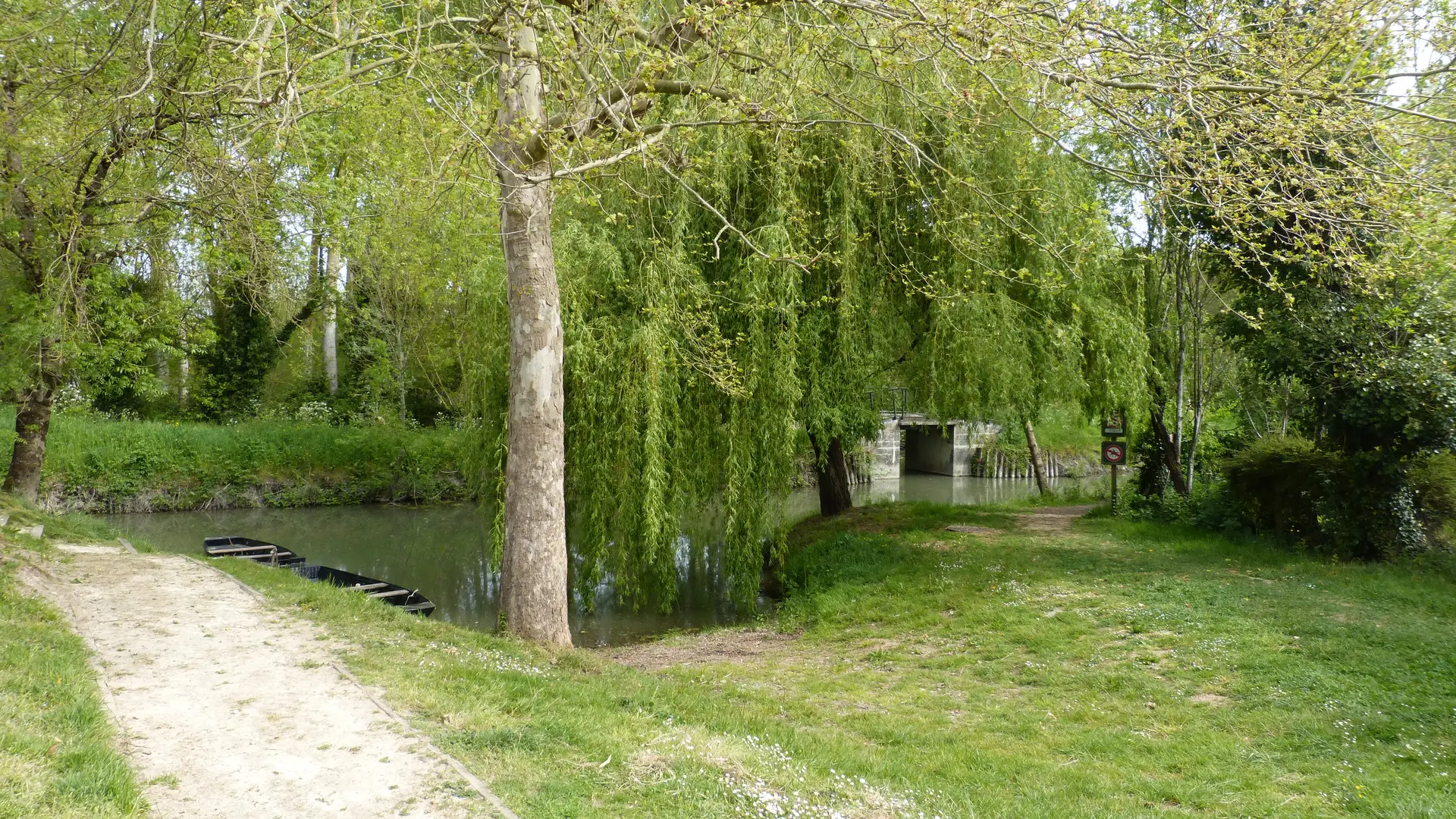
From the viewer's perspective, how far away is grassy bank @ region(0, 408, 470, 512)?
757 inches

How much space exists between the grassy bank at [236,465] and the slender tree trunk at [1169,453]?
519 inches

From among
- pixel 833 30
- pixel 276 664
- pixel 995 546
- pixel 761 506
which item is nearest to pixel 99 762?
pixel 276 664

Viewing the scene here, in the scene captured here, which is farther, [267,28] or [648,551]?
[648,551]

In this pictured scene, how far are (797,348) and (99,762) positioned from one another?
313 inches

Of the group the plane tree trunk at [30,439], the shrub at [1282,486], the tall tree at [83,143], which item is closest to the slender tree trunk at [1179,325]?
the shrub at [1282,486]

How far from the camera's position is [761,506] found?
10.3 m

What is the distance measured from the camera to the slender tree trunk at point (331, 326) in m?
23.7

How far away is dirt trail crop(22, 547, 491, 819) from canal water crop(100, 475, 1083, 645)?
183 inches

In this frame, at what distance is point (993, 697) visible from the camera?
6918mm

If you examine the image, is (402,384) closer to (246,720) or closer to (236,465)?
(236,465)

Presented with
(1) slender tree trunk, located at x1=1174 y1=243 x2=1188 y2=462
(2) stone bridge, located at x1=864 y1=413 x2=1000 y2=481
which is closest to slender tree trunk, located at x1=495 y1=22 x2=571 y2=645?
(1) slender tree trunk, located at x1=1174 y1=243 x2=1188 y2=462

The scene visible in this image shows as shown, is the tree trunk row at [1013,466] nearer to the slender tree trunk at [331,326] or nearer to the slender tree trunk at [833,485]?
the slender tree trunk at [833,485]

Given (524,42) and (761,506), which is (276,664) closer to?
(524,42)

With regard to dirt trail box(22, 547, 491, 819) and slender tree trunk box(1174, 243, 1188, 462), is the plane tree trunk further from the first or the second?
slender tree trunk box(1174, 243, 1188, 462)
